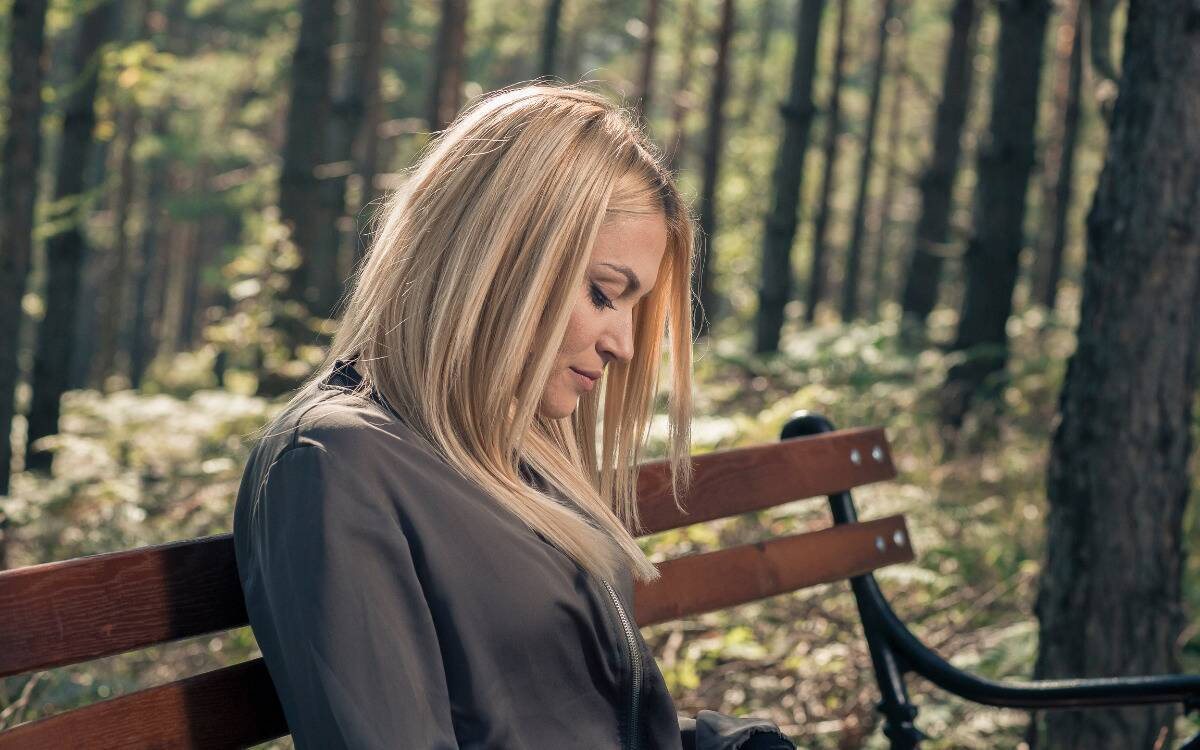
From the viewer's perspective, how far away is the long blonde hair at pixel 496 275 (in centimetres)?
188

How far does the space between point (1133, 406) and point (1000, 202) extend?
22.6ft

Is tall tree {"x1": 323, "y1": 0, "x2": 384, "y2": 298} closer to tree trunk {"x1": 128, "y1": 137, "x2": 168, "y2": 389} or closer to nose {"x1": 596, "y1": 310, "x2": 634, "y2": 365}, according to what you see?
nose {"x1": 596, "y1": 310, "x2": 634, "y2": 365}

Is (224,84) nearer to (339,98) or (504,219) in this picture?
(339,98)

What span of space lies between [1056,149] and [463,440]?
861 inches

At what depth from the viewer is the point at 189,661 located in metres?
4.74

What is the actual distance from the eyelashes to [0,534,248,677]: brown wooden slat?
668 mm

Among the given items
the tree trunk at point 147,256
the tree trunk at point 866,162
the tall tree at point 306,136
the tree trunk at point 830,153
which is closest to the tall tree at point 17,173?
the tall tree at point 306,136

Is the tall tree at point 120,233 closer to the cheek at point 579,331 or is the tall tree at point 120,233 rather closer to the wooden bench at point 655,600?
the wooden bench at point 655,600

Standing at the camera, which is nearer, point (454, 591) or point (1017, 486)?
point (454, 591)

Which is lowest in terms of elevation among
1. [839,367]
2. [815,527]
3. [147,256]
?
[147,256]

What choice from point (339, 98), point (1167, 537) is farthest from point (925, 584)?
point (339, 98)

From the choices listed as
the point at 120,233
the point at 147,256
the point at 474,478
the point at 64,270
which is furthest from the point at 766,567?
the point at 147,256

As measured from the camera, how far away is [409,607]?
5.51ft

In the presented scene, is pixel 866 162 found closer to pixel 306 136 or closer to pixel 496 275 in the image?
pixel 306 136
